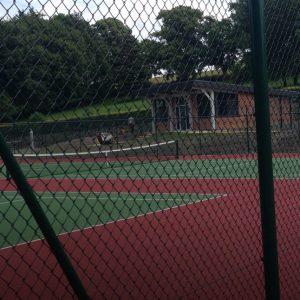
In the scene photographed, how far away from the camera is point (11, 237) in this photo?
8.69 meters

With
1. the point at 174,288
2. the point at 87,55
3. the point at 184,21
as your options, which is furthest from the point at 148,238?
the point at 87,55

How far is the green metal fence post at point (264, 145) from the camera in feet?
11.3

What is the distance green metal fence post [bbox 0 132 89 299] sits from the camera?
7.84 feet

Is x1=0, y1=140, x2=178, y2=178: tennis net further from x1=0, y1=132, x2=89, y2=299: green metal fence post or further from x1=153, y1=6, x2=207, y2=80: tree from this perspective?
x1=0, y1=132, x2=89, y2=299: green metal fence post

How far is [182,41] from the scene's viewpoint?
3941mm

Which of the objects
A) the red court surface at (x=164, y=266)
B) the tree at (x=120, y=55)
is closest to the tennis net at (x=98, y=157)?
the red court surface at (x=164, y=266)

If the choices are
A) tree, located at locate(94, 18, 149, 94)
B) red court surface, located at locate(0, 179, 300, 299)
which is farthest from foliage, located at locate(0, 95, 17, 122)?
red court surface, located at locate(0, 179, 300, 299)

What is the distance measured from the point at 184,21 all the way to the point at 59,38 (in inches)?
51.0

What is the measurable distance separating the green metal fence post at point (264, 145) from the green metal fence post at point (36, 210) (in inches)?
52.1

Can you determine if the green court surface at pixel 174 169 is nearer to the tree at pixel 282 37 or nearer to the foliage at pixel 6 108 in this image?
the tree at pixel 282 37

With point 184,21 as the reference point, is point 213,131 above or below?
below

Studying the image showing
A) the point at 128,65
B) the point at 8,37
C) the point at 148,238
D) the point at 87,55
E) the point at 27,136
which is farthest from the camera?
the point at 148,238

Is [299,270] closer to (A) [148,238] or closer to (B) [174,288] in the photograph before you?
(B) [174,288]

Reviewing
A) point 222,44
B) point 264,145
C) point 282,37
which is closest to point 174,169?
point 282,37
